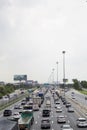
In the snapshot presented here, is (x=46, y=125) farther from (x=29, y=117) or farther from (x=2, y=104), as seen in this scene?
(x=2, y=104)

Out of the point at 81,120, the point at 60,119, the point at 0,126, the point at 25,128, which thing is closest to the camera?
the point at 0,126

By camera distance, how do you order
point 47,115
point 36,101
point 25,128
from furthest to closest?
point 36,101, point 47,115, point 25,128

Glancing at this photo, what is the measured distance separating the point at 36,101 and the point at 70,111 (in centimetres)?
1596

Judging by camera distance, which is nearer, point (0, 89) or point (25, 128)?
point (25, 128)

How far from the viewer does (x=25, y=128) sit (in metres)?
43.4

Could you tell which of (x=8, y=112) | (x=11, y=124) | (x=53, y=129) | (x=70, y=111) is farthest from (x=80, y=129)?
(x=70, y=111)

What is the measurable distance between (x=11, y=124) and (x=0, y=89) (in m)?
137

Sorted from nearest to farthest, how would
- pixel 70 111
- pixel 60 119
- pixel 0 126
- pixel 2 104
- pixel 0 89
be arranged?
pixel 0 126
pixel 60 119
pixel 70 111
pixel 2 104
pixel 0 89

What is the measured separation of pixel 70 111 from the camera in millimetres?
79000

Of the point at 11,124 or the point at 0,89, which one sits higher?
the point at 0,89

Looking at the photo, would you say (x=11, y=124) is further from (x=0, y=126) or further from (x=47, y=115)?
(x=47, y=115)

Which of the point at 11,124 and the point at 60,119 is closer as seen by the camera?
the point at 11,124

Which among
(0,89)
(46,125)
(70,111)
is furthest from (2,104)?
(0,89)

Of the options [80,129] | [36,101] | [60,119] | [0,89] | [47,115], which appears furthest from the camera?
[0,89]
